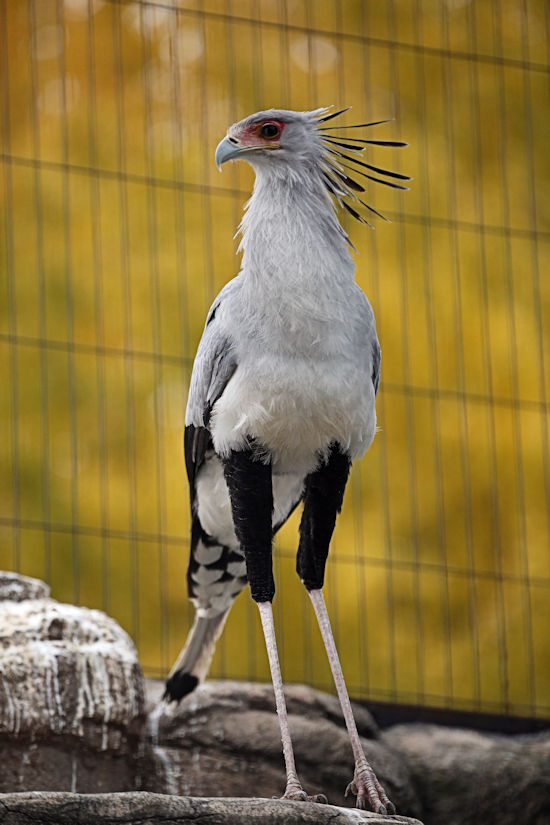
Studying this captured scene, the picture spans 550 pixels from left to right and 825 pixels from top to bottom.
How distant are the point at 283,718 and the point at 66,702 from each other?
188 centimetres

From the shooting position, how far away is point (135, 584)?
35.7 feet

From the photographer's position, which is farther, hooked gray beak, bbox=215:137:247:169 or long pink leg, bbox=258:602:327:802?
hooked gray beak, bbox=215:137:247:169

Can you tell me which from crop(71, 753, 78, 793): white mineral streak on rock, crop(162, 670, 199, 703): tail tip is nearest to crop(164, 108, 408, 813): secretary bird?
crop(162, 670, 199, 703): tail tip

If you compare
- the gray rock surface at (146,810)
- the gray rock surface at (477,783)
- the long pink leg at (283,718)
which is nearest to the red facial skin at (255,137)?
the long pink leg at (283,718)

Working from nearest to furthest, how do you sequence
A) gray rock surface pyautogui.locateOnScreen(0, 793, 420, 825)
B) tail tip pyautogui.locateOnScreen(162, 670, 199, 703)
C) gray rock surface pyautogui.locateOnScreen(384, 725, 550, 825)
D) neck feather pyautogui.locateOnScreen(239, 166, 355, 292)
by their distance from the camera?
1. gray rock surface pyautogui.locateOnScreen(0, 793, 420, 825)
2. neck feather pyautogui.locateOnScreen(239, 166, 355, 292)
3. tail tip pyautogui.locateOnScreen(162, 670, 199, 703)
4. gray rock surface pyautogui.locateOnScreen(384, 725, 550, 825)

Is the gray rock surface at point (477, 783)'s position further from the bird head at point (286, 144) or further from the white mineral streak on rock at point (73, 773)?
the bird head at point (286, 144)

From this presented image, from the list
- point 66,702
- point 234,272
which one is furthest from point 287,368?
point 234,272

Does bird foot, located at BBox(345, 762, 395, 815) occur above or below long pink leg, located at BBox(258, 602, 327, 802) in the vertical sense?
below

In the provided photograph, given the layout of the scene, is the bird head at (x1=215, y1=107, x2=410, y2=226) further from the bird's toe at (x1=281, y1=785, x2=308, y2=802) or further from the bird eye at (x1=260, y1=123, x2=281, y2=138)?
the bird's toe at (x1=281, y1=785, x2=308, y2=802)

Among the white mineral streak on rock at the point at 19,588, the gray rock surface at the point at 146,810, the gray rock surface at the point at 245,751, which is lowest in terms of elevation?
the gray rock surface at the point at 245,751

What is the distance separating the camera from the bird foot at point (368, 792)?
6996 mm

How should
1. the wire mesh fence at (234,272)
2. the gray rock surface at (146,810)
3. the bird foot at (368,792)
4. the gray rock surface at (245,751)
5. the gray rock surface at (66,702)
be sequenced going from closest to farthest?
the gray rock surface at (146,810)
the bird foot at (368,792)
the gray rock surface at (66,702)
the gray rock surface at (245,751)
the wire mesh fence at (234,272)

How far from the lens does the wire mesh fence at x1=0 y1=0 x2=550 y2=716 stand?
11906 millimetres

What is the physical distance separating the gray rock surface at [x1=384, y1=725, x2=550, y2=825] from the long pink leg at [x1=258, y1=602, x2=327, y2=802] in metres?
2.39
